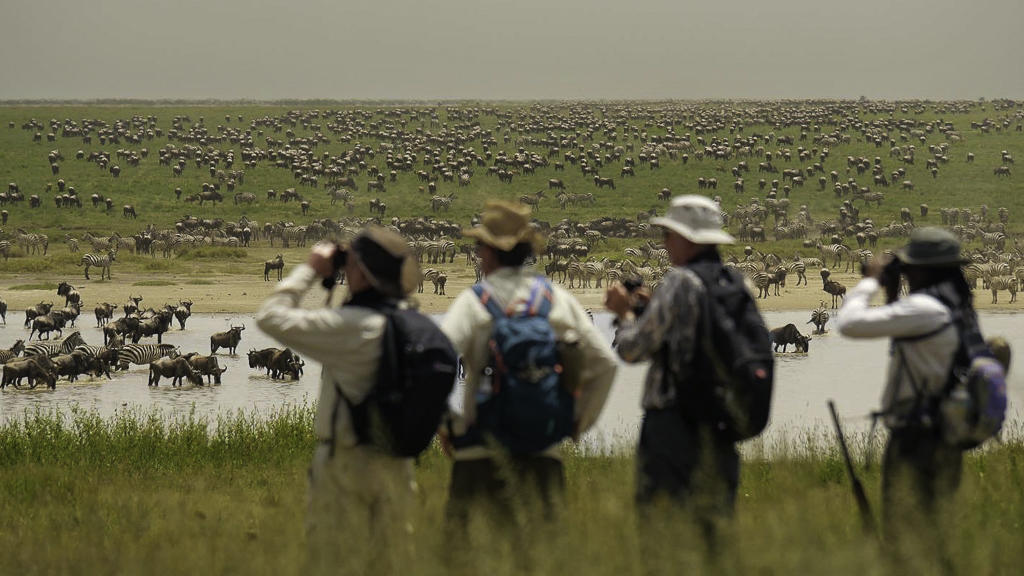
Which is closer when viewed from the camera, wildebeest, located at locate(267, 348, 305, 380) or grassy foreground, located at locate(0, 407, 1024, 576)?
grassy foreground, located at locate(0, 407, 1024, 576)

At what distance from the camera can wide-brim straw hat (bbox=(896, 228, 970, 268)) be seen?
5.86 meters

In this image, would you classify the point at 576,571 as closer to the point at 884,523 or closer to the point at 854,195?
the point at 884,523

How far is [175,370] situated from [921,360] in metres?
19.9

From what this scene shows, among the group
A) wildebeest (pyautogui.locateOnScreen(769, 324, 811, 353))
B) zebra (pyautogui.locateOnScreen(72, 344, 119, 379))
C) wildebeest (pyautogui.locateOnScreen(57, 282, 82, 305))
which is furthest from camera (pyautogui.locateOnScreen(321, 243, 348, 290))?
wildebeest (pyautogui.locateOnScreen(57, 282, 82, 305))

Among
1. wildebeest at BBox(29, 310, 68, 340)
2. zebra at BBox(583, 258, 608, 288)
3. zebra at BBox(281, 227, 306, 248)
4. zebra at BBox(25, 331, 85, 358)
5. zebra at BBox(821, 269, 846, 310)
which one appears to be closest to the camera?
zebra at BBox(25, 331, 85, 358)

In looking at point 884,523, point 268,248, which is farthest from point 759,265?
point 884,523

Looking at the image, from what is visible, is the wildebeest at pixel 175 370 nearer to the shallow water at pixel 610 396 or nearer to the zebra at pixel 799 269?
the shallow water at pixel 610 396

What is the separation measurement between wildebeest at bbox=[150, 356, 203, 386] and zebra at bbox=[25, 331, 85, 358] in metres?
2.38

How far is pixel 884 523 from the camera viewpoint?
5891mm

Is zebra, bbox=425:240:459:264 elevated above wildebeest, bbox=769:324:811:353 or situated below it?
below

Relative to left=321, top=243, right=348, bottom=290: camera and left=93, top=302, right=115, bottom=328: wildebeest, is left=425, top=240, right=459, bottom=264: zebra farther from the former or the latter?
left=321, top=243, right=348, bottom=290: camera

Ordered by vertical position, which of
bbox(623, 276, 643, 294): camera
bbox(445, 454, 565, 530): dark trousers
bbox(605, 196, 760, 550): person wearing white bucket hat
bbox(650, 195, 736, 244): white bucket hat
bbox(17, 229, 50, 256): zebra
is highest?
bbox(650, 195, 736, 244): white bucket hat

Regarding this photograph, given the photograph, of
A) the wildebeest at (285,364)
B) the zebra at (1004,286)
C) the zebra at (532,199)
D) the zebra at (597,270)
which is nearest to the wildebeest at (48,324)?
the wildebeest at (285,364)

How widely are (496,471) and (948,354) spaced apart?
1975 mm
